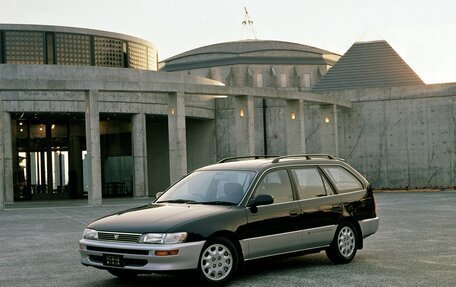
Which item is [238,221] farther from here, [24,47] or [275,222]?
[24,47]

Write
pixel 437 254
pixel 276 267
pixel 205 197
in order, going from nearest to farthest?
pixel 205 197, pixel 276 267, pixel 437 254

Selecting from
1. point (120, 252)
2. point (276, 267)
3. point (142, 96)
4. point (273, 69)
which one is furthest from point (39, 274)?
point (273, 69)

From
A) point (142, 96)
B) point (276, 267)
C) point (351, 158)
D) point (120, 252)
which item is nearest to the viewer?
point (120, 252)

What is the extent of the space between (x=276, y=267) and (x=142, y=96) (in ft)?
85.5

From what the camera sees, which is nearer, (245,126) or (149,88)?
(149,88)

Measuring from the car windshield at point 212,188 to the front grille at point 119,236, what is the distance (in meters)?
1.26

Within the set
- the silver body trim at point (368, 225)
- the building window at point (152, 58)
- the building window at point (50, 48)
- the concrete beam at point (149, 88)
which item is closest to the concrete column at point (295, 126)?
the concrete beam at point (149, 88)

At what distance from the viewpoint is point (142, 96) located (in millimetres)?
35062

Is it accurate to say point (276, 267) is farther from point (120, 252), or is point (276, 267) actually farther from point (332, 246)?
point (120, 252)

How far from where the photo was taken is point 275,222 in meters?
9.08

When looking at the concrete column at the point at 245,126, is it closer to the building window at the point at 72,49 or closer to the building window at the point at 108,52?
the building window at the point at 72,49

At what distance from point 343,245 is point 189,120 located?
101 ft

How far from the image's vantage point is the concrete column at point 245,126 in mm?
31484

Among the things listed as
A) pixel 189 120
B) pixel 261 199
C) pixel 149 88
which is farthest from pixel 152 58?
pixel 261 199
